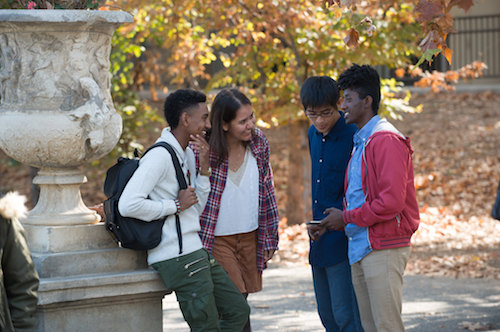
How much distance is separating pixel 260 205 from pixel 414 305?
259 centimetres

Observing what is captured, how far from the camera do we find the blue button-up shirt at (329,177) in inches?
176

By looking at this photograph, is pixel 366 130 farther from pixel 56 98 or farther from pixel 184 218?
pixel 56 98

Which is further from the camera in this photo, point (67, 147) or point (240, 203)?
point (240, 203)

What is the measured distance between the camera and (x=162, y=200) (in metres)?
3.97

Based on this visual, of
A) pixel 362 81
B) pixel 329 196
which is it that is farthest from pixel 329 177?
pixel 362 81

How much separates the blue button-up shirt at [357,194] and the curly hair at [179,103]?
3.04ft

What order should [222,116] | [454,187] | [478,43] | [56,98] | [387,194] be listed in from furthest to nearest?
[478,43], [454,187], [222,116], [56,98], [387,194]

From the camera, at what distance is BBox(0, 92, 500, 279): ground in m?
8.73

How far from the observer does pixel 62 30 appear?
13.3ft

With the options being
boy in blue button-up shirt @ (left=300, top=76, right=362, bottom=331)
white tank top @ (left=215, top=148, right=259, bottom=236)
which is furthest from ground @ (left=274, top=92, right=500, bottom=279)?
white tank top @ (left=215, top=148, right=259, bottom=236)

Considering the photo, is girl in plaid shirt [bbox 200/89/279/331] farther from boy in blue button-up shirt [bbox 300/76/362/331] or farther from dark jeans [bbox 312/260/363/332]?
dark jeans [bbox 312/260/363/332]

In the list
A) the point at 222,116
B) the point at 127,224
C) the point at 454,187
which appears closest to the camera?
the point at 127,224

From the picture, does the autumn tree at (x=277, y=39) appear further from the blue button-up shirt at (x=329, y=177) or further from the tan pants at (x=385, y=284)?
the tan pants at (x=385, y=284)

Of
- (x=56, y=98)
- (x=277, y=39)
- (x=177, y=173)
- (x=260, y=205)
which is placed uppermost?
(x=277, y=39)
